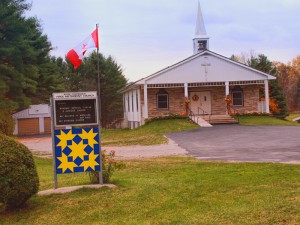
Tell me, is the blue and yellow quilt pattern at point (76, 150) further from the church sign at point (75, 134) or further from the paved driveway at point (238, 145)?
the paved driveway at point (238, 145)

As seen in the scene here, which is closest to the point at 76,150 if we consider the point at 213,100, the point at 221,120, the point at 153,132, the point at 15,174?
the point at 15,174

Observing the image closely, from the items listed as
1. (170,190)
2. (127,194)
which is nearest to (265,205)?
(170,190)

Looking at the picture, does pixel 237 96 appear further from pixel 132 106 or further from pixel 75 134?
pixel 75 134

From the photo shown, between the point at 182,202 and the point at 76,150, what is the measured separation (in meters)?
2.50

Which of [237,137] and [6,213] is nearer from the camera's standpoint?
[6,213]

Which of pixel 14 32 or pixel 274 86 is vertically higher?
pixel 14 32

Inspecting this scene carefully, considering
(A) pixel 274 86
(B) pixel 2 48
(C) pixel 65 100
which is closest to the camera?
(C) pixel 65 100

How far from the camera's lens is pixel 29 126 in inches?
1804

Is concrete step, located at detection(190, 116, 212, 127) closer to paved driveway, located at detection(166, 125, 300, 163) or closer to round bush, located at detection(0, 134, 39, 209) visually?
paved driveway, located at detection(166, 125, 300, 163)

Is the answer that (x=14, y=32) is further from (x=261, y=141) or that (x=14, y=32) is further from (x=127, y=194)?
(x=127, y=194)

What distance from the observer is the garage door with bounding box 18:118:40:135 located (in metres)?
45.6

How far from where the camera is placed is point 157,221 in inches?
234

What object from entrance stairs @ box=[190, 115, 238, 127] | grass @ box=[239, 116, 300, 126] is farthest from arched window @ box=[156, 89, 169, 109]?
grass @ box=[239, 116, 300, 126]

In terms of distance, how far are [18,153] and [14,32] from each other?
81.3 ft
